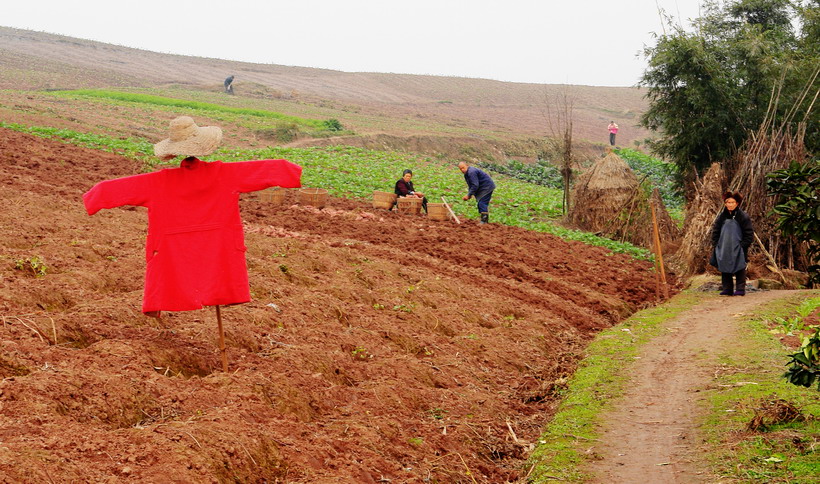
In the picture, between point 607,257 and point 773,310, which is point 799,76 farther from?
point 773,310

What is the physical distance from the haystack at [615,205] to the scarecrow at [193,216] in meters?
14.7

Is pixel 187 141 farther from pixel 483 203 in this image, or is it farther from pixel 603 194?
pixel 603 194

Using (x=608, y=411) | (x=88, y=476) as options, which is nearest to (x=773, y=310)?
(x=608, y=411)

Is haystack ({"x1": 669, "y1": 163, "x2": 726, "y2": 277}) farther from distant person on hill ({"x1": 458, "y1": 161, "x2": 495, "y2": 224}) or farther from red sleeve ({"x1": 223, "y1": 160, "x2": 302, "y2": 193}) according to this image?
red sleeve ({"x1": 223, "y1": 160, "x2": 302, "y2": 193})

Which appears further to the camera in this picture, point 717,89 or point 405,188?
point 717,89

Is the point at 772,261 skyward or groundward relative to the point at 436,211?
groundward

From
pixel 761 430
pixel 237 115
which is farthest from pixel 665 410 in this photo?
pixel 237 115

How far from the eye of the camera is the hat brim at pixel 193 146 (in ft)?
20.4

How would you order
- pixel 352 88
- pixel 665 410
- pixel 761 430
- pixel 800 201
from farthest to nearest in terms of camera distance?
pixel 352 88 < pixel 665 410 < pixel 761 430 < pixel 800 201

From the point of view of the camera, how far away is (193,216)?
6.28 metres

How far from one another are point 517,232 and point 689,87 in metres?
6.95

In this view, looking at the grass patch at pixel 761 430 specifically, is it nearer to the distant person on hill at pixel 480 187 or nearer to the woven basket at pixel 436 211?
→ the woven basket at pixel 436 211

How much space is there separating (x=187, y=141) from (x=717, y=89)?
18.3 meters

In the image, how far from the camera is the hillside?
53312 millimetres
